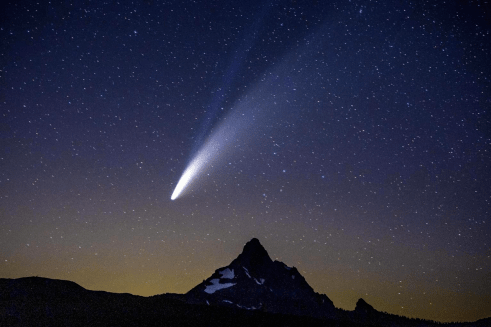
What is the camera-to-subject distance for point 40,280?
4281 cm

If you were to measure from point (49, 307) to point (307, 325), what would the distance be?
2373 cm

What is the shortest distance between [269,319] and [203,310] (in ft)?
22.2

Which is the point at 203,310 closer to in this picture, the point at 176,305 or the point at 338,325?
the point at 176,305

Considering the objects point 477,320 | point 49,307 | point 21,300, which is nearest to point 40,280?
point 21,300

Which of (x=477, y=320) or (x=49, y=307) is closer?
(x=49, y=307)

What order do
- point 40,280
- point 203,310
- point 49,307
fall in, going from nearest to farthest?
1. point 49,307
2. point 203,310
3. point 40,280

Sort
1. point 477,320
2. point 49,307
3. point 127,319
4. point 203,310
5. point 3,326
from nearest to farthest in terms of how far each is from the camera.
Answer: point 3,326 < point 127,319 < point 49,307 < point 203,310 < point 477,320

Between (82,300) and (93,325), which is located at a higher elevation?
(82,300)

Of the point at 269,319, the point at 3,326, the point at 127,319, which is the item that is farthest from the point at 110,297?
the point at 269,319

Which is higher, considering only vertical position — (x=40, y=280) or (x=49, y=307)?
(x=40, y=280)

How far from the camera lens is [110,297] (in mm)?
38000

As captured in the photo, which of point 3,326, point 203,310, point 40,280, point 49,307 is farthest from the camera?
point 40,280

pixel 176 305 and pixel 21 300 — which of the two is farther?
pixel 176 305

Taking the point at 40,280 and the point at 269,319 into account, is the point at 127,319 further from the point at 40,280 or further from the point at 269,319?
the point at 40,280
